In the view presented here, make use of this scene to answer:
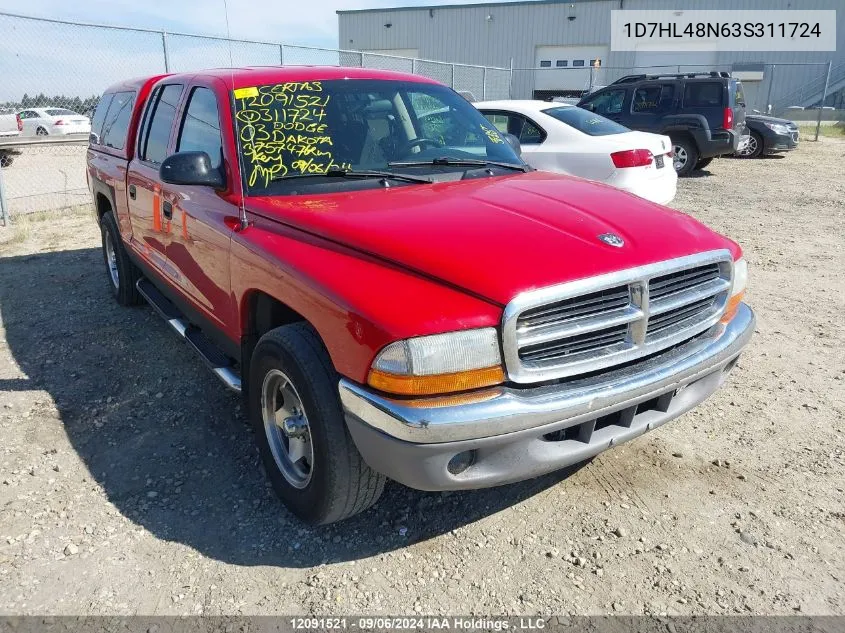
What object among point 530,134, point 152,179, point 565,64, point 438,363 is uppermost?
point 565,64

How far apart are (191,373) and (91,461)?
1092 mm

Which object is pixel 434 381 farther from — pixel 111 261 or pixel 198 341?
pixel 111 261

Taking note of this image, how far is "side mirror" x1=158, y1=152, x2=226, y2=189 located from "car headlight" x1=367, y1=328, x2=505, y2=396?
1.45m

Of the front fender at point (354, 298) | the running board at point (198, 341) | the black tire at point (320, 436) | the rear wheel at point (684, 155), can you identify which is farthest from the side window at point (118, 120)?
the rear wheel at point (684, 155)

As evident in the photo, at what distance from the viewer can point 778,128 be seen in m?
15.9

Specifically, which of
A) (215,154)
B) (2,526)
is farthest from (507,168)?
(2,526)

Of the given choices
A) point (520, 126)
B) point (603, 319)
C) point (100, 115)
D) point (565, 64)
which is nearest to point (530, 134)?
point (520, 126)

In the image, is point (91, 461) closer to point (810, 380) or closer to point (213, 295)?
point (213, 295)

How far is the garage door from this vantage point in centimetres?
3428

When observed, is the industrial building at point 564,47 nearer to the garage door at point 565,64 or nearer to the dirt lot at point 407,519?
the garage door at point 565,64

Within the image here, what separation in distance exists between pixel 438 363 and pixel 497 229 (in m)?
0.71

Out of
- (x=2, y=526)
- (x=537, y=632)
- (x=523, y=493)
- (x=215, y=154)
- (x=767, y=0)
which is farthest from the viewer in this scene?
(x=767, y=0)

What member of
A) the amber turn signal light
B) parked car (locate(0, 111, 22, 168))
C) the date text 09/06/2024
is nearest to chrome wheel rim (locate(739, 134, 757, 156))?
parked car (locate(0, 111, 22, 168))

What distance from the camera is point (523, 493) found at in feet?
10.1
